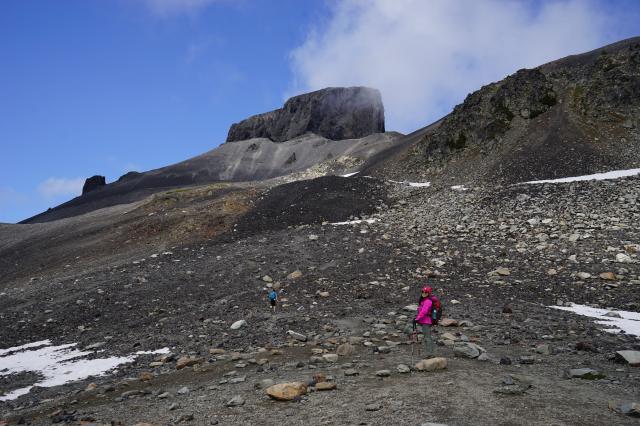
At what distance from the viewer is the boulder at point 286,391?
8.96 meters

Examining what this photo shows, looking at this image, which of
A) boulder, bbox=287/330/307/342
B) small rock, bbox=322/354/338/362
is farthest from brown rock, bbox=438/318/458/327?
small rock, bbox=322/354/338/362

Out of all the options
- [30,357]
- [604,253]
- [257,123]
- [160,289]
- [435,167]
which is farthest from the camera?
[257,123]

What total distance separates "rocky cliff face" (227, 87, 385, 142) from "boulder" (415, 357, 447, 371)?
137 meters

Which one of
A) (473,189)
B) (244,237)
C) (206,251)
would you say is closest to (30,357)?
(206,251)

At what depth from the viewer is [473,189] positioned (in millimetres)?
34656

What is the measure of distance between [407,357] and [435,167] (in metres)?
34.7

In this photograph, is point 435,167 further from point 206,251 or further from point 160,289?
point 160,289

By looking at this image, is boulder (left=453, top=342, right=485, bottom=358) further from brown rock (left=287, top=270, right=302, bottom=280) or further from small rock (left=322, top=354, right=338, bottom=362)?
brown rock (left=287, top=270, right=302, bottom=280)

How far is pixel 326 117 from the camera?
15050cm

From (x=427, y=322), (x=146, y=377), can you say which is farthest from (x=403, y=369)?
(x=146, y=377)

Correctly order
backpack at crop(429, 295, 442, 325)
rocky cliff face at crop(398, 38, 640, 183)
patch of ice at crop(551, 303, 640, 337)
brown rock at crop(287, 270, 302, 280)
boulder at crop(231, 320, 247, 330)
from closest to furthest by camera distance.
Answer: backpack at crop(429, 295, 442, 325), patch of ice at crop(551, 303, 640, 337), boulder at crop(231, 320, 247, 330), brown rock at crop(287, 270, 302, 280), rocky cliff face at crop(398, 38, 640, 183)

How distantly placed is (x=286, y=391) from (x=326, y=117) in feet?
477

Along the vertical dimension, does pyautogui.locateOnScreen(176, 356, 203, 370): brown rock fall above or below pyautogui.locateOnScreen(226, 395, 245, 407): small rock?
below

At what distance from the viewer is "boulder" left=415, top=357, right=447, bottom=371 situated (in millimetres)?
10102
